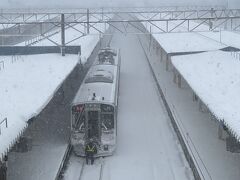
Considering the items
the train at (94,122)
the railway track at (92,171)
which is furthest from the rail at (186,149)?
the railway track at (92,171)

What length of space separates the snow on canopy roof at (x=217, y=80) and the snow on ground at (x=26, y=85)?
15.3ft

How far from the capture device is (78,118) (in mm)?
14039

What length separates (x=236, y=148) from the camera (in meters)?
11.9

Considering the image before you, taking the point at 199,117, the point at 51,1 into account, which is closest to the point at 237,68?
the point at 199,117

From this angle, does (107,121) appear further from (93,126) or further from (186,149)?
(186,149)

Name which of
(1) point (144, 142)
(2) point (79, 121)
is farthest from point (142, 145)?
(2) point (79, 121)

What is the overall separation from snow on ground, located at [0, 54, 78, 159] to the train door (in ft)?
4.40

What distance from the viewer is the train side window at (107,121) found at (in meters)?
14.1

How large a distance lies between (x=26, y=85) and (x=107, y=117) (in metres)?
3.27

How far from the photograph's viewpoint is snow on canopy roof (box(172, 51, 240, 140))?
12289 millimetres

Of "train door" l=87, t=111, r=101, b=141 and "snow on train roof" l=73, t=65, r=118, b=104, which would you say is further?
"snow on train roof" l=73, t=65, r=118, b=104

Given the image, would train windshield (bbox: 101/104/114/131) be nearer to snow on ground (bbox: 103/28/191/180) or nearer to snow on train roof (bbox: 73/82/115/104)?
snow on train roof (bbox: 73/82/115/104)

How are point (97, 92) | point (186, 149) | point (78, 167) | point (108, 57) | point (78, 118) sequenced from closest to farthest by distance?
point (78, 167) < point (78, 118) < point (186, 149) < point (97, 92) < point (108, 57)

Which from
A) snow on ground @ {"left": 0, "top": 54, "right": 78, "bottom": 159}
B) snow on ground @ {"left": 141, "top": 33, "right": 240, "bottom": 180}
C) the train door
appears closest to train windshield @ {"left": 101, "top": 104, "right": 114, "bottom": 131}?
the train door
